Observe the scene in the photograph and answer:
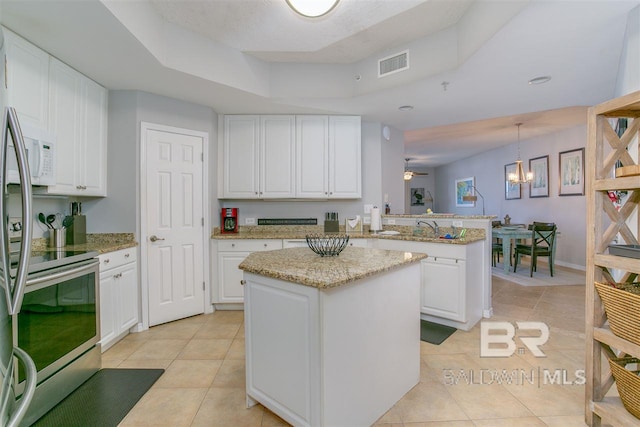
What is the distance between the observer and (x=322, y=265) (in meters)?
1.65

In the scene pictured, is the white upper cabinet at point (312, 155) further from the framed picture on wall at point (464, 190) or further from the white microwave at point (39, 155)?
the framed picture on wall at point (464, 190)

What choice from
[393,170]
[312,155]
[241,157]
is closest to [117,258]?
[241,157]

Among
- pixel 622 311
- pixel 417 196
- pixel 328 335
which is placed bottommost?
pixel 328 335

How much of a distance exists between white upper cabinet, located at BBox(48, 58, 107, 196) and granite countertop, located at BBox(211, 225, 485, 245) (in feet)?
4.26

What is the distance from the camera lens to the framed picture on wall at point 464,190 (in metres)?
8.94

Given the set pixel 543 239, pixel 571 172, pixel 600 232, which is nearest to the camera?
pixel 600 232

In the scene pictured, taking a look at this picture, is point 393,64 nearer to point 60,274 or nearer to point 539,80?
point 539,80

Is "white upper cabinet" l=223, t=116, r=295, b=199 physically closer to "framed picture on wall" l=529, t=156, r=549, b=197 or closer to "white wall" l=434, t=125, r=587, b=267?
"white wall" l=434, t=125, r=587, b=267

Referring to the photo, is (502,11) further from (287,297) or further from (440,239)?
(287,297)

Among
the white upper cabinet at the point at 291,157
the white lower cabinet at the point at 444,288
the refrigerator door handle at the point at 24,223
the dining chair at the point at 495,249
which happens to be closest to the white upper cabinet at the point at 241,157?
the white upper cabinet at the point at 291,157

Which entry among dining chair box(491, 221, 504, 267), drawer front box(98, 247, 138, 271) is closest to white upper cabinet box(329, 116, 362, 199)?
drawer front box(98, 247, 138, 271)

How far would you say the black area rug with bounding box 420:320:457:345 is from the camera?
273 cm

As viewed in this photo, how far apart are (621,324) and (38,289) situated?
3080mm

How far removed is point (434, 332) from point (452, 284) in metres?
0.50
